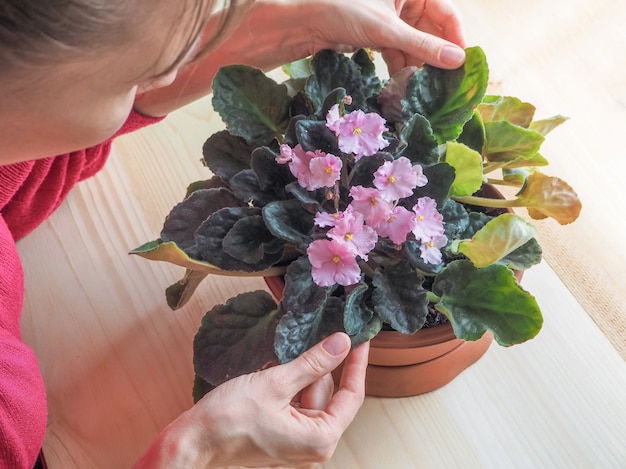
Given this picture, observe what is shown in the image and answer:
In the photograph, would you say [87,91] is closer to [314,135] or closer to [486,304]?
[314,135]

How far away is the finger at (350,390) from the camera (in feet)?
1.61

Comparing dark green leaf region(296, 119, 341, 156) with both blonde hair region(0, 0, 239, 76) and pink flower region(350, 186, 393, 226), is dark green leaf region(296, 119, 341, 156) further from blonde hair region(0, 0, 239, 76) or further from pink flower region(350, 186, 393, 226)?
blonde hair region(0, 0, 239, 76)

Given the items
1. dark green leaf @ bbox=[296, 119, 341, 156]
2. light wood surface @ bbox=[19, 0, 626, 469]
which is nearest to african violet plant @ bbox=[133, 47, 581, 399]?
dark green leaf @ bbox=[296, 119, 341, 156]

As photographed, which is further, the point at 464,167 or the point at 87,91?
the point at 464,167

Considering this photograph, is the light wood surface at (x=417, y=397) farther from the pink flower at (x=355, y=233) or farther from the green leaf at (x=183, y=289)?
the pink flower at (x=355, y=233)

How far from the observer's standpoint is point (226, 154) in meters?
0.54

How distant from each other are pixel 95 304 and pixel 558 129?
542 mm

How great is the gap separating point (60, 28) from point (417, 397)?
17.2 inches

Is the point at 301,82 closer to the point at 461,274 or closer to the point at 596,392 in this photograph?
the point at 461,274

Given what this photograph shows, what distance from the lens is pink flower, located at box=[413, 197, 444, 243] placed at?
444 millimetres

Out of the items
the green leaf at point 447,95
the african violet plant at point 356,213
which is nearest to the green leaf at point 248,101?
the african violet plant at point 356,213

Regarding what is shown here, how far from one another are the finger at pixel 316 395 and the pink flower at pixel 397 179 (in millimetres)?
171

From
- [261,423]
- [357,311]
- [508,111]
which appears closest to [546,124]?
[508,111]

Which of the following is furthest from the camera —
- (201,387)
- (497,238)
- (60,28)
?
(201,387)
